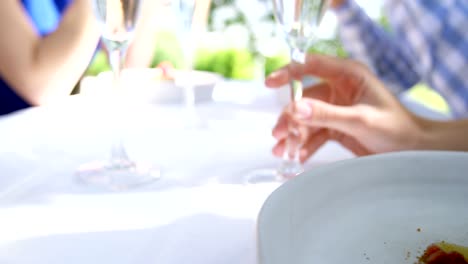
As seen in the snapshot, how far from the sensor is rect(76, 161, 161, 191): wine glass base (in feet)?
1.37

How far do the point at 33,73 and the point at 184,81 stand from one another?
294mm

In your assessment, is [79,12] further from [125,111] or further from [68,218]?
[68,218]

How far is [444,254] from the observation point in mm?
248

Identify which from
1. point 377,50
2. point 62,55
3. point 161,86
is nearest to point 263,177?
point 161,86

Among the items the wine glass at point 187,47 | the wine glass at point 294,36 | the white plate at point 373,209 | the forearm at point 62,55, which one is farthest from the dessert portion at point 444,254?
the forearm at point 62,55

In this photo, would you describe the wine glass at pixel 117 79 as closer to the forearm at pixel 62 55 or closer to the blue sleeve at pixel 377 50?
the forearm at pixel 62 55

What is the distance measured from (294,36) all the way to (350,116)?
11 centimetres

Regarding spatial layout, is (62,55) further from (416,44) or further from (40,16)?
(416,44)

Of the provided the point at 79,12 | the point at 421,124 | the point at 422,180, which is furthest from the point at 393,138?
the point at 79,12

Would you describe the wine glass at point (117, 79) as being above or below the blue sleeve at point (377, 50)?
above

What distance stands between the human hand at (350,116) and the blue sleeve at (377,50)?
2.05 ft

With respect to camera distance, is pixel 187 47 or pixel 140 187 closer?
pixel 140 187

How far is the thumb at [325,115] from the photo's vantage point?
0.47 m

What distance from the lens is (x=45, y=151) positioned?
519 millimetres
